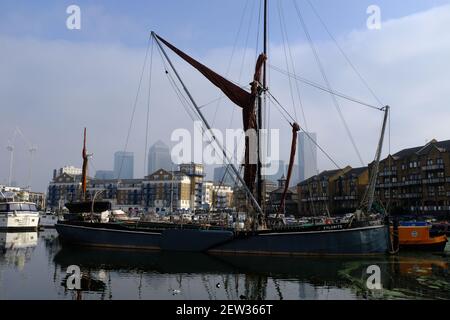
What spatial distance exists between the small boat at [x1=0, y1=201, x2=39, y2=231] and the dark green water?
81.5ft

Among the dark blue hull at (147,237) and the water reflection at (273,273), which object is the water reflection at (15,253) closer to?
the water reflection at (273,273)

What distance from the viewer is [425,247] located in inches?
1521

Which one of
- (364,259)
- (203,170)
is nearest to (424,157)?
(364,259)

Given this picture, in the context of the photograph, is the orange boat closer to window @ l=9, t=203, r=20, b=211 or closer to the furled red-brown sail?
the furled red-brown sail

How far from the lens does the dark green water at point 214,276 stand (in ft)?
64.1

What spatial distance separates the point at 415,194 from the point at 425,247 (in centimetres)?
5427

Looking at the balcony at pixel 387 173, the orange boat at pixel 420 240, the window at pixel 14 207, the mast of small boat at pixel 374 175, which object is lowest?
the orange boat at pixel 420 240

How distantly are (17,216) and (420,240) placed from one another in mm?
50640

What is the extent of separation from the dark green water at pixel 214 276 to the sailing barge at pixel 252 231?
1186 millimetres

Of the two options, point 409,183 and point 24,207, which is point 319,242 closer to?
point 24,207

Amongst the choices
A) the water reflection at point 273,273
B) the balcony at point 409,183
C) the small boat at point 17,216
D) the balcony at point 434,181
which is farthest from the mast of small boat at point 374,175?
the balcony at point 409,183

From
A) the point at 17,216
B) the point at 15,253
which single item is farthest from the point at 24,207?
the point at 15,253

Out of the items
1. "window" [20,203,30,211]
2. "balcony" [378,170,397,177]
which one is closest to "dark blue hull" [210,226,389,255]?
"window" [20,203,30,211]
